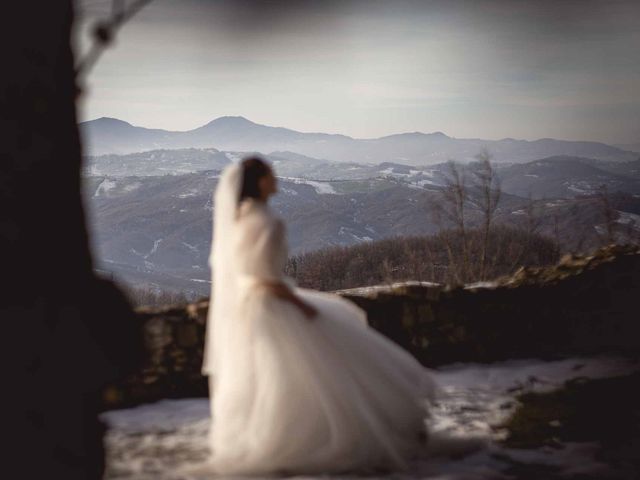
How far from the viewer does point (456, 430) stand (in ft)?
16.8

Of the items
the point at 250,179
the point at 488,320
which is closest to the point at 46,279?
the point at 250,179

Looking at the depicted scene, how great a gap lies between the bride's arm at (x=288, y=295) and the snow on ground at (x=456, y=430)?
0.99m

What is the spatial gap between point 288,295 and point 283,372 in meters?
0.47

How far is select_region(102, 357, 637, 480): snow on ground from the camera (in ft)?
14.2

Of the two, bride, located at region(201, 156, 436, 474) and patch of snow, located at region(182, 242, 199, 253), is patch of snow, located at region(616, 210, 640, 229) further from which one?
patch of snow, located at region(182, 242, 199, 253)

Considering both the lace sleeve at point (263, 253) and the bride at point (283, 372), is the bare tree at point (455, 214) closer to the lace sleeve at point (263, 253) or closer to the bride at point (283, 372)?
the bride at point (283, 372)

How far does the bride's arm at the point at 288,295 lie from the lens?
4305mm

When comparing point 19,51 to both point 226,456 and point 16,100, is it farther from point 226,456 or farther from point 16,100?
point 226,456

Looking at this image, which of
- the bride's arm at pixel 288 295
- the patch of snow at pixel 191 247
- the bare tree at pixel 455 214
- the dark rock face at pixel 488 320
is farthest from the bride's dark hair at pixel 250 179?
the patch of snow at pixel 191 247

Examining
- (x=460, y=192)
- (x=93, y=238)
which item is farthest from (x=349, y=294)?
(x=460, y=192)

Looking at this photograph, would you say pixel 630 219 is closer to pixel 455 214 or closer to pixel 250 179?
pixel 455 214

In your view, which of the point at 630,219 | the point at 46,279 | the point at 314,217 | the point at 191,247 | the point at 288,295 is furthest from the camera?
the point at 314,217

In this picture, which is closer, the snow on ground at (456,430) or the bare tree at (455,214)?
the snow on ground at (456,430)

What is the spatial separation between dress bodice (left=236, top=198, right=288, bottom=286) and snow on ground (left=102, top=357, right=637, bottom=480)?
49.1 inches
